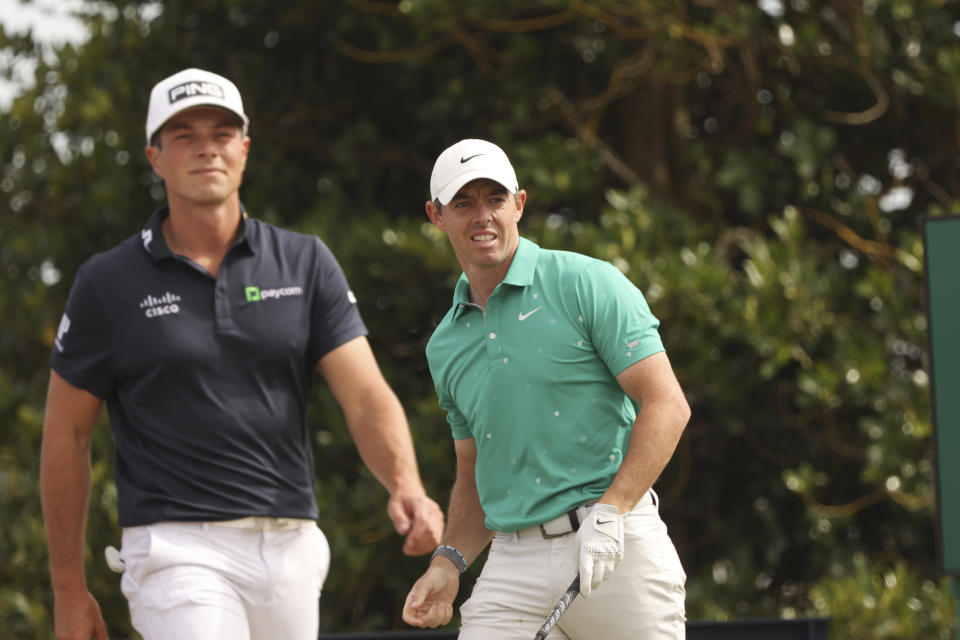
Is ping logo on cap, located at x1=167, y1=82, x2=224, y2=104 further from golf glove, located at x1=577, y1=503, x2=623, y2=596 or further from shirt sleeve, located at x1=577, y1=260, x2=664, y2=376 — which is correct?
golf glove, located at x1=577, y1=503, x2=623, y2=596

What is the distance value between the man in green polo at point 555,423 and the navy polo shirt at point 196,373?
0.60 metres

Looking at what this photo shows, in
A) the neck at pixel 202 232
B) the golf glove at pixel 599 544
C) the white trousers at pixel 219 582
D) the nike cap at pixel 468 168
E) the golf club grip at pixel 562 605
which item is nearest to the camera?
the golf glove at pixel 599 544

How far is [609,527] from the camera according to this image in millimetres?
3051

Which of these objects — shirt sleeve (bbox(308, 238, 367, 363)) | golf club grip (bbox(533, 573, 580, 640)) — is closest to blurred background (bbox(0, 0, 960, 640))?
shirt sleeve (bbox(308, 238, 367, 363))

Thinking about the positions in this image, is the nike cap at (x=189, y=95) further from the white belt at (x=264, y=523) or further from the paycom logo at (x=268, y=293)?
the white belt at (x=264, y=523)

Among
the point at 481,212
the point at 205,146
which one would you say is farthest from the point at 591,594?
the point at 205,146

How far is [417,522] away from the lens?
3.88 metres

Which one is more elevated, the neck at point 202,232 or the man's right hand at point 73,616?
the neck at point 202,232

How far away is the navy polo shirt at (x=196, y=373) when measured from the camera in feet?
12.1

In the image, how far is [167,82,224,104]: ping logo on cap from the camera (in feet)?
12.6

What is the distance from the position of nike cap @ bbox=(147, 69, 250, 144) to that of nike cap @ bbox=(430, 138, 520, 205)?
0.80 m

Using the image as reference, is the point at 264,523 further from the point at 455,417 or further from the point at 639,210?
the point at 639,210

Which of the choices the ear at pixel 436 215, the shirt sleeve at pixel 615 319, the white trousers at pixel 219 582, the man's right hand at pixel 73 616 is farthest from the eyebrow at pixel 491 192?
the man's right hand at pixel 73 616

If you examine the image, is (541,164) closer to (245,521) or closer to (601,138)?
(601,138)
